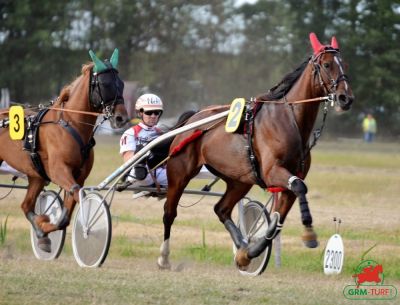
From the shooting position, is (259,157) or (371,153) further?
(371,153)

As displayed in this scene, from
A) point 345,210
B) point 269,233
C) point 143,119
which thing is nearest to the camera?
point 269,233

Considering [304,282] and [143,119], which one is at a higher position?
[143,119]

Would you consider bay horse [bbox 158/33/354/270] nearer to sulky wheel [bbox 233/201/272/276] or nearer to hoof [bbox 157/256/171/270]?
sulky wheel [bbox 233/201/272/276]

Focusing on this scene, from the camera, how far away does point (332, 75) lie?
9.12m

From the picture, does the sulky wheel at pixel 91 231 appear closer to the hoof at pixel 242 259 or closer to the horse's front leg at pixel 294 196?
the hoof at pixel 242 259

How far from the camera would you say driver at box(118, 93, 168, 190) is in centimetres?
1055

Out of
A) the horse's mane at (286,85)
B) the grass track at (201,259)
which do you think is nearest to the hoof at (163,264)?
the grass track at (201,259)

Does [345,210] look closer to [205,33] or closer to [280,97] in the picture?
[280,97]

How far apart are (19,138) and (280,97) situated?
2.66 m

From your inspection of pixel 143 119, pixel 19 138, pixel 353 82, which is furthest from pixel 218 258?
pixel 353 82

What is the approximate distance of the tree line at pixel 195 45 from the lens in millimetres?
42094

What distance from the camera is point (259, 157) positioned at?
938 cm

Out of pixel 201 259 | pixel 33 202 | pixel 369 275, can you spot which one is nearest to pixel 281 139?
pixel 369 275

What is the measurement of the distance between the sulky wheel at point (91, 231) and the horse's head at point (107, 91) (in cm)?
78
